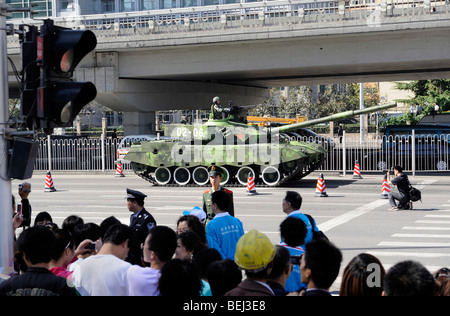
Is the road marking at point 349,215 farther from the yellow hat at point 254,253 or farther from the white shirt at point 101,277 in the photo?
the yellow hat at point 254,253

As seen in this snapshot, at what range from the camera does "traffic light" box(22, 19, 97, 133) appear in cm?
631

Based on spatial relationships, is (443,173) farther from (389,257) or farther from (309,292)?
(309,292)

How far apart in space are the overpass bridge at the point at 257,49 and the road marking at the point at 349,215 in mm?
11079

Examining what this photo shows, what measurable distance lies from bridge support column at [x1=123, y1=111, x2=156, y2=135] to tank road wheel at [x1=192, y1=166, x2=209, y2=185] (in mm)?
12724

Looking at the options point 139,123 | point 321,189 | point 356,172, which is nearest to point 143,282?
point 321,189

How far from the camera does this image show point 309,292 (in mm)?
4883

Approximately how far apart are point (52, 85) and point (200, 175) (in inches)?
760

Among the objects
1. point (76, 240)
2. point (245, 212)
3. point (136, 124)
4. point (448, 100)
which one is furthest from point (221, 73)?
point (76, 240)

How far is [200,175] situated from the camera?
84.1ft

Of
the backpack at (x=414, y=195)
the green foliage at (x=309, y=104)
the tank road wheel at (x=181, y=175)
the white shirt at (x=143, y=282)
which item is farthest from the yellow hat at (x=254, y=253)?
the green foliage at (x=309, y=104)

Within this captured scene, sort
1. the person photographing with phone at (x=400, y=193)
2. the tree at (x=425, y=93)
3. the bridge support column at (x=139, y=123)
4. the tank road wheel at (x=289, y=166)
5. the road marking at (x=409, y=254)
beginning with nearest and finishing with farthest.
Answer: the road marking at (x=409, y=254) < the person photographing with phone at (x=400, y=193) < the tank road wheel at (x=289, y=166) < the bridge support column at (x=139, y=123) < the tree at (x=425, y=93)

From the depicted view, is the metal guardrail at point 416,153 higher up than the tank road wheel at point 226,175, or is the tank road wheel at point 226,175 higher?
the metal guardrail at point 416,153

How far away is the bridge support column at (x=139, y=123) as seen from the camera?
3778 cm

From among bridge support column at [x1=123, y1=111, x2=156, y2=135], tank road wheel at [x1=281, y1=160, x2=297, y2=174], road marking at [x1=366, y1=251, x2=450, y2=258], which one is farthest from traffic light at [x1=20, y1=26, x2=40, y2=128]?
bridge support column at [x1=123, y1=111, x2=156, y2=135]
